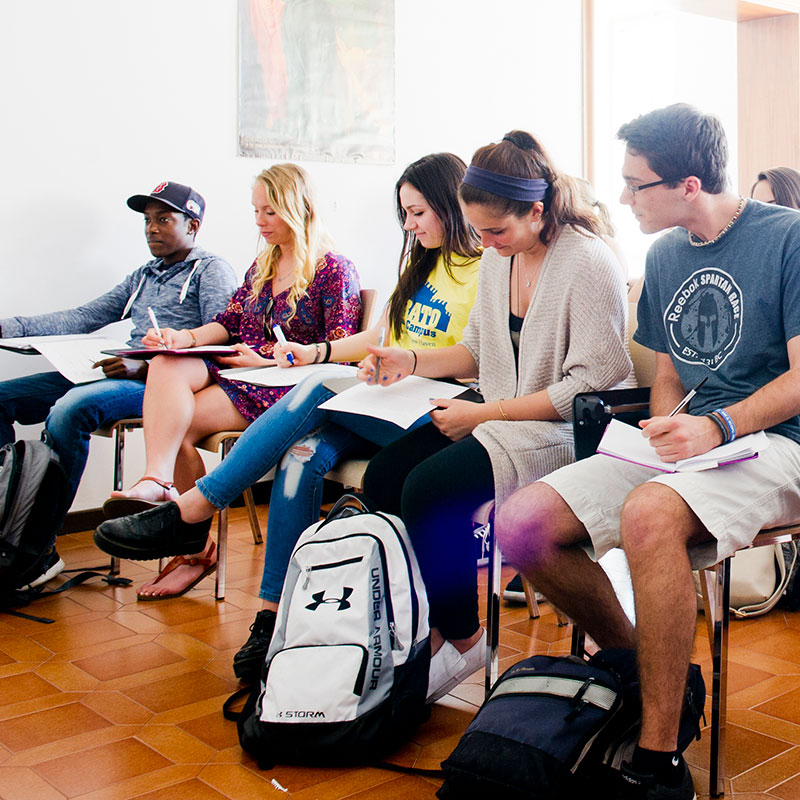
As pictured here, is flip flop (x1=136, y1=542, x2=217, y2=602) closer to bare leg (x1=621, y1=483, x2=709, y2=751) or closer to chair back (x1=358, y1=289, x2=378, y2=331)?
chair back (x1=358, y1=289, x2=378, y2=331)

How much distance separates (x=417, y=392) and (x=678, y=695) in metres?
0.91

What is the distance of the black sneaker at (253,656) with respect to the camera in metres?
2.10

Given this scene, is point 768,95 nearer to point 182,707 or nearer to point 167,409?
point 167,409

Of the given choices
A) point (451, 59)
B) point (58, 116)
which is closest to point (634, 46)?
point (451, 59)

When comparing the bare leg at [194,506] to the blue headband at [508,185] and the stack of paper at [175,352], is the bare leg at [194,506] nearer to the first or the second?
the stack of paper at [175,352]

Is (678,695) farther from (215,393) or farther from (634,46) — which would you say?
(634,46)

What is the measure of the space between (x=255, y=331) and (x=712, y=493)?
5.97ft

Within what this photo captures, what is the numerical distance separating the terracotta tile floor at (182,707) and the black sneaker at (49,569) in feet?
0.32

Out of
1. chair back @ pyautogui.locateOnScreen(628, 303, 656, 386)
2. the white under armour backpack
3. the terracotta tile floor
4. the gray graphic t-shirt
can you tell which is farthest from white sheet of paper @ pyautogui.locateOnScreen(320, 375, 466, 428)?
the terracotta tile floor

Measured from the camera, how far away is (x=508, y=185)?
76.7 inches

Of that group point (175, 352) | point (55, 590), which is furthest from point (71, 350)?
point (55, 590)

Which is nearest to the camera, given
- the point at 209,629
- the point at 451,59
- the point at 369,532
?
the point at 369,532

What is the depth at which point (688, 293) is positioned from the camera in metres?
1.83

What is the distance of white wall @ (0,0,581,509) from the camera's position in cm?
336
